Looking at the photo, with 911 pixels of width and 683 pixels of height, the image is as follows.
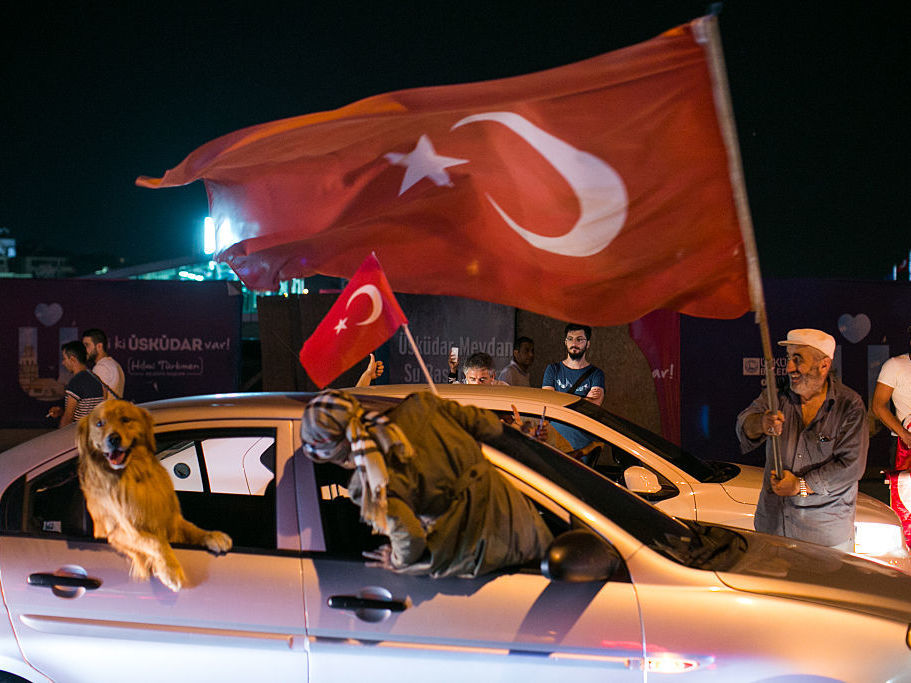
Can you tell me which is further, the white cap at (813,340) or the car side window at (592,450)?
the car side window at (592,450)

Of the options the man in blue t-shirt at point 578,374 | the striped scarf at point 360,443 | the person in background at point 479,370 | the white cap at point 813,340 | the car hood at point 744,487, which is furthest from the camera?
the man in blue t-shirt at point 578,374

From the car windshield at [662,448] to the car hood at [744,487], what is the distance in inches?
2.4

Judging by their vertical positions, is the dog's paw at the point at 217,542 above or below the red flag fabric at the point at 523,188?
below

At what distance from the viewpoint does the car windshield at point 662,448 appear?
5668mm

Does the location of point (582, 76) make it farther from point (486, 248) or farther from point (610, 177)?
point (486, 248)

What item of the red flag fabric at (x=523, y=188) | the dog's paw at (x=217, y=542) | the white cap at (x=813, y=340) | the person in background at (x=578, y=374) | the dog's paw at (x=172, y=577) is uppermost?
the red flag fabric at (x=523, y=188)

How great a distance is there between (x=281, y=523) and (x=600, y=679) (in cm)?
126

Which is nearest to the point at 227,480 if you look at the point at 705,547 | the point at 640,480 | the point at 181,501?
the point at 181,501

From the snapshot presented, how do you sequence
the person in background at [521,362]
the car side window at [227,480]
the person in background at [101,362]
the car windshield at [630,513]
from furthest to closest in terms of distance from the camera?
the person in background at [521,362] < the person in background at [101,362] < the car side window at [227,480] < the car windshield at [630,513]

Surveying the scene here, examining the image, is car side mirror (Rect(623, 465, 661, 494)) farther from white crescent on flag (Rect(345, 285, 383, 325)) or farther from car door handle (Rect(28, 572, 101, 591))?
car door handle (Rect(28, 572, 101, 591))

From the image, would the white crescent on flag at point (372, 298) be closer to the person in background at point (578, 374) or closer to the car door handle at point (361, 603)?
the car door handle at point (361, 603)

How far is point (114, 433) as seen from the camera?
3084 millimetres

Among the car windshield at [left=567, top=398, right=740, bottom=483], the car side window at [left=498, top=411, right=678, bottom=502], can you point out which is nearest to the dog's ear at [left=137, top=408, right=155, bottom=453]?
the car side window at [left=498, top=411, right=678, bottom=502]

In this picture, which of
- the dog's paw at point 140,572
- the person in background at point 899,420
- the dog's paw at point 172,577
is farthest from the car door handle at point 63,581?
the person in background at point 899,420
